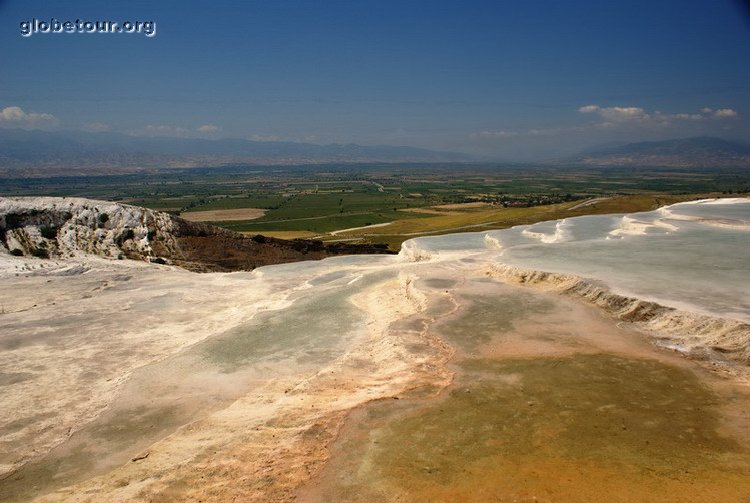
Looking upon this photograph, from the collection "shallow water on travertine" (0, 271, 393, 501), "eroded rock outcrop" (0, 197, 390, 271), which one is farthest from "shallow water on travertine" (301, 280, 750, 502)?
"eroded rock outcrop" (0, 197, 390, 271)

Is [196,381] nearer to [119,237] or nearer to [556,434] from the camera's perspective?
[556,434]

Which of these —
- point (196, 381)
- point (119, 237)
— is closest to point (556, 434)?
point (196, 381)

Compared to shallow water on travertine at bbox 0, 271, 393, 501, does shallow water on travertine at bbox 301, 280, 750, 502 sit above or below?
above

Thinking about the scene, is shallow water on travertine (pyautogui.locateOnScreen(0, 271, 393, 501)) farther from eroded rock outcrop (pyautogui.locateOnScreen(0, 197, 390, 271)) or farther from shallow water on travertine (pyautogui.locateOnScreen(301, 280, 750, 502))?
eroded rock outcrop (pyautogui.locateOnScreen(0, 197, 390, 271))

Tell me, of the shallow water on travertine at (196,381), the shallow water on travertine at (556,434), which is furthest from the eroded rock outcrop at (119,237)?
the shallow water on travertine at (556,434)

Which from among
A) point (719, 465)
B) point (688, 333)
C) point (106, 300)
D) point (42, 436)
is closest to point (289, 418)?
point (42, 436)

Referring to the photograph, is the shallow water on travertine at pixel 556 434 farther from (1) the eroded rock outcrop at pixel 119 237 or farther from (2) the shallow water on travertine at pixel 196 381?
(1) the eroded rock outcrop at pixel 119 237

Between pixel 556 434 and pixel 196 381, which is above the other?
pixel 556 434

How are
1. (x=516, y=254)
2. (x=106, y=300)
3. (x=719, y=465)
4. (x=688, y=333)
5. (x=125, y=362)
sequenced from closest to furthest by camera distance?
1. (x=719, y=465)
2. (x=688, y=333)
3. (x=125, y=362)
4. (x=106, y=300)
5. (x=516, y=254)

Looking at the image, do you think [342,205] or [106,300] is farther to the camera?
[342,205]

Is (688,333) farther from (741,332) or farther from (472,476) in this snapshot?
(472,476)

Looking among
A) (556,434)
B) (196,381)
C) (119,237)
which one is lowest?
(196,381)
